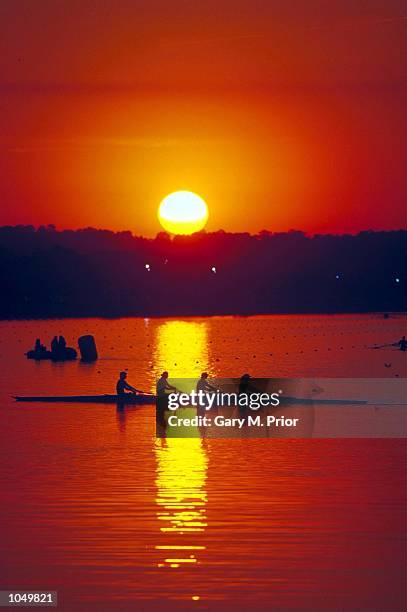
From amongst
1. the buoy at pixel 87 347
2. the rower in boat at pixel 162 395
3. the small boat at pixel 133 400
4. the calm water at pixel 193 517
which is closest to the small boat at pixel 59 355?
the buoy at pixel 87 347

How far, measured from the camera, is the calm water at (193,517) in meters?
21.8

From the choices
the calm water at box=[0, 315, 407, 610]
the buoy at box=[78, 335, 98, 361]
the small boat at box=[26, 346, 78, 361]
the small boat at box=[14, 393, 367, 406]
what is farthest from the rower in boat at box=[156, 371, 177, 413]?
the buoy at box=[78, 335, 98, 361]

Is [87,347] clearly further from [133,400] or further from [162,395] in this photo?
[162,395]

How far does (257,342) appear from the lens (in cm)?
14788

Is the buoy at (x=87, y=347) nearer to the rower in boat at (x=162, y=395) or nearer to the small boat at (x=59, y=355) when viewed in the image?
the small boat at (x=59, y=355)

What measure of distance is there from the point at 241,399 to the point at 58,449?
10309 mm

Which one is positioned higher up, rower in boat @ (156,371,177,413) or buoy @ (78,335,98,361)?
buoy @ (78,335,98,361)

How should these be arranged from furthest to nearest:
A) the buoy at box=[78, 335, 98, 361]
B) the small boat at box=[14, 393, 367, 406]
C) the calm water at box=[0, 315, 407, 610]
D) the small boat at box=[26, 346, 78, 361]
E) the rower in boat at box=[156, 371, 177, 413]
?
1. the buoy at box=[78, 335, 98, 361]
2. the small boat at box=[26, 346, 78, 361]
3. the small boat at box=[14, 393, 367, 406]
4. the rower in boat at box=[156, 371, 177, 413]
5. the calm water at box=[0, 315, 407, 610]

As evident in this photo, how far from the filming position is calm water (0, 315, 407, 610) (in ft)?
71.4

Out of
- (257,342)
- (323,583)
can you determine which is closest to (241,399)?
(323,583)

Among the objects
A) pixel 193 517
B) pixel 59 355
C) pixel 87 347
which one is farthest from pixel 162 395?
pixel 87 347

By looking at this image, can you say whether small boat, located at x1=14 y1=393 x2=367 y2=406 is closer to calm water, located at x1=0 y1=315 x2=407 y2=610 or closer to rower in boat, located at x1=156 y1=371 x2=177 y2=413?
calm water, located at x1=0 y1=315 x2=407 y2=610

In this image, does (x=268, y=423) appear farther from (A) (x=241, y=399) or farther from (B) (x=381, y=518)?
(B) (x=381, y=518)

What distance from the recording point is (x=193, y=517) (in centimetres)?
2758
